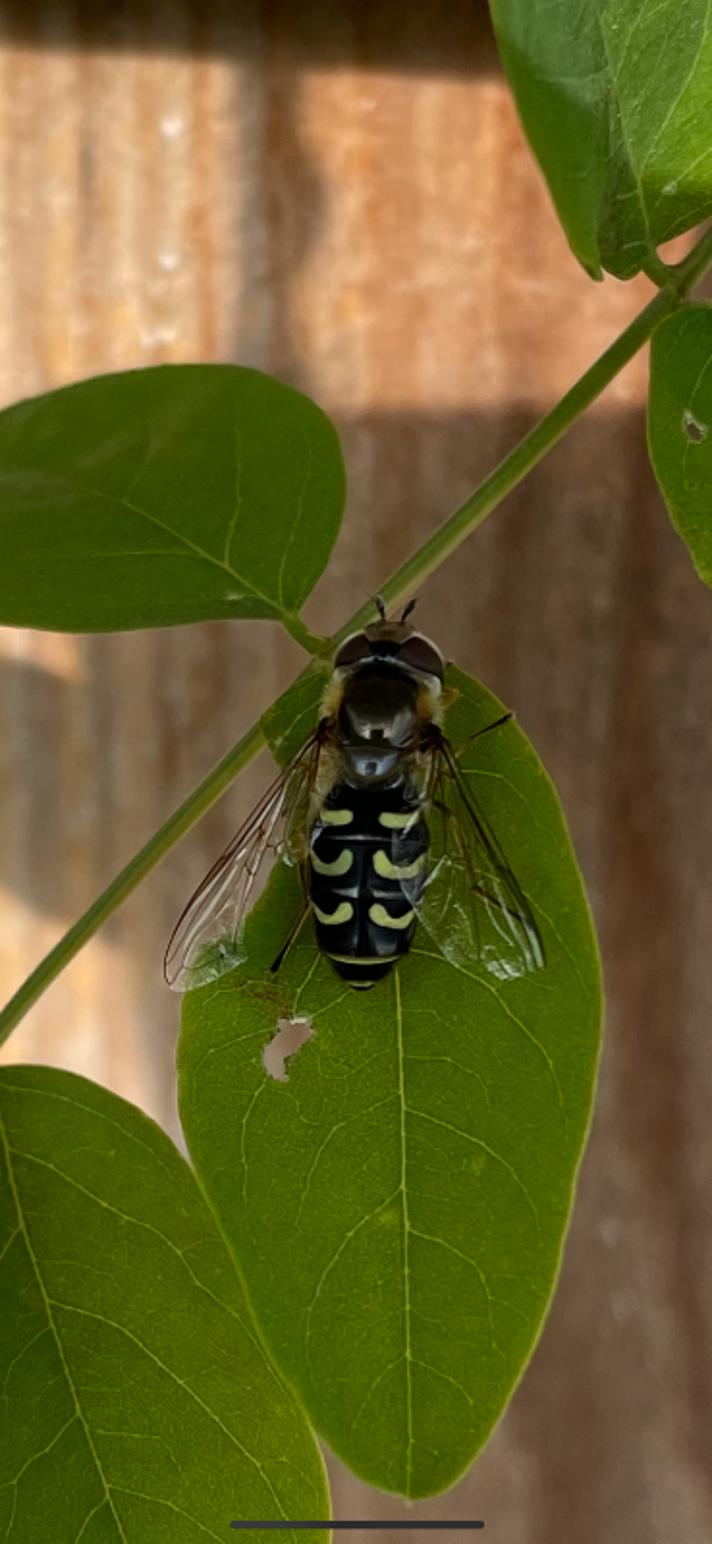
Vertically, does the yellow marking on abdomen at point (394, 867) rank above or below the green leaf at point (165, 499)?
below

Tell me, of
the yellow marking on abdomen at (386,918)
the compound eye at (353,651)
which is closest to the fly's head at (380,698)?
the compound eye at (353,651)

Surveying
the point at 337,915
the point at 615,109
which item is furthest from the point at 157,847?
the point at 615,109

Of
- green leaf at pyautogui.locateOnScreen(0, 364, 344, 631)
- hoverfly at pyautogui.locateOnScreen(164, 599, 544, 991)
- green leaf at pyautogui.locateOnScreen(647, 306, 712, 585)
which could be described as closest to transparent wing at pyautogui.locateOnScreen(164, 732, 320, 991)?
hoverfly at pyautogui.locateOnScreen(164, 599, 544, 991)

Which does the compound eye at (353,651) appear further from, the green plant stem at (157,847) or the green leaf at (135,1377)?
the green leaf at (135,1377)

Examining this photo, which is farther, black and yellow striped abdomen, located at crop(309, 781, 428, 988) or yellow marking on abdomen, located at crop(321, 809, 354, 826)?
yellow marking on abdomen, located at crop(321, 809, 354, 826)

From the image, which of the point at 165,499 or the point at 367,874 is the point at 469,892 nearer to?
the point at 367,874

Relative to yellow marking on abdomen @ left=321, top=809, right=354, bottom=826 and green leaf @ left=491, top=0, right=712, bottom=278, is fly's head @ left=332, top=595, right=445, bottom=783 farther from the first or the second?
green leaf @ left=491, top=0, right=712, bottom=278

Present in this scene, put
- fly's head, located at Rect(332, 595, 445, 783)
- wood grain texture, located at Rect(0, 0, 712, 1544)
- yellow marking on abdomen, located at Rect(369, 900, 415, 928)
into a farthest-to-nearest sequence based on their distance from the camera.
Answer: wood grain texture, located at Rect(0, 0, 712, 1544), fly's head, located at Rect(332, 595, 445, 783), yellow marking on abdomen, located at Rect(369, 900, 415, 928)
